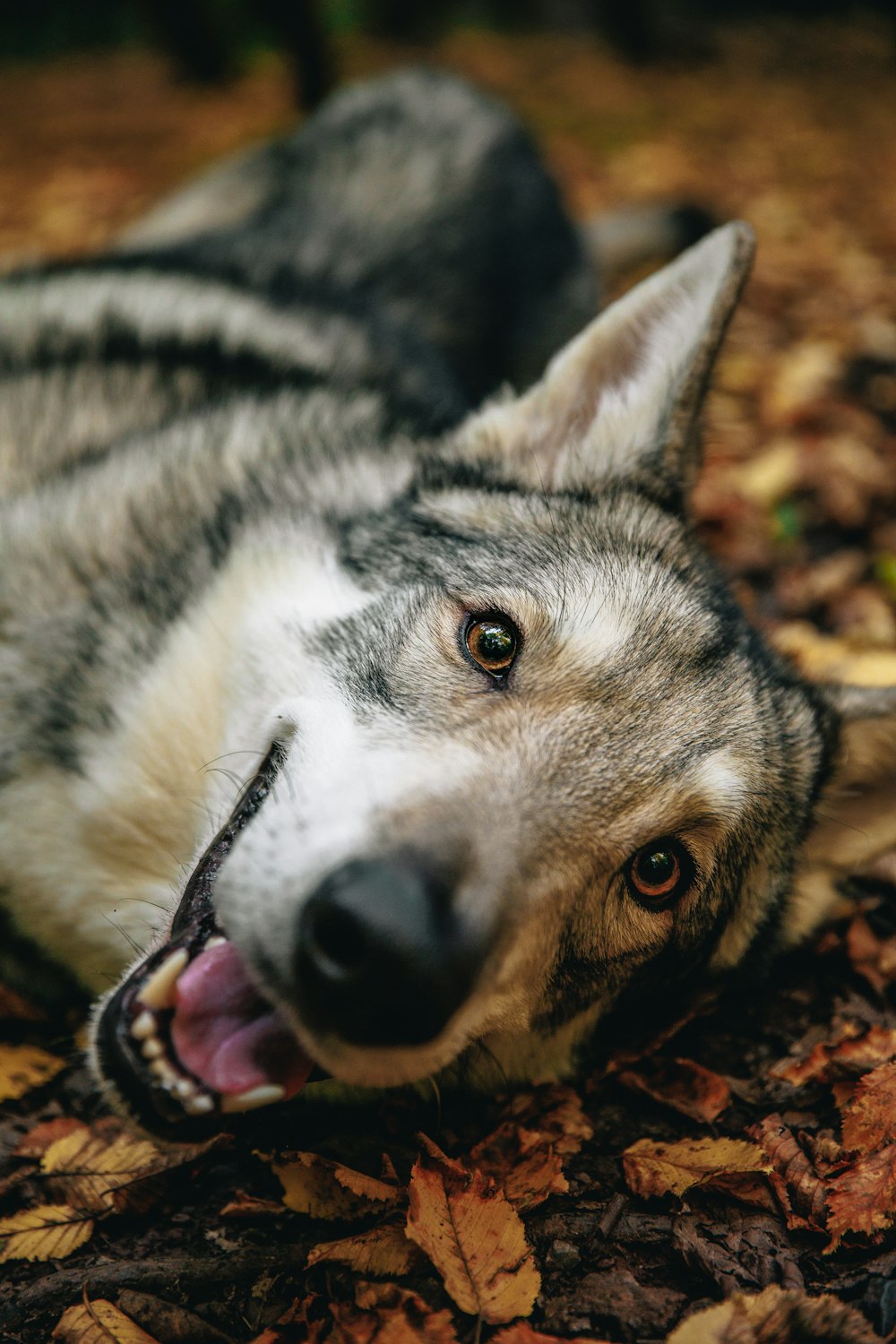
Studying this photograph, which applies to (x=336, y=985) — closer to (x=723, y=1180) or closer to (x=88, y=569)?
(x=723, y=1180)

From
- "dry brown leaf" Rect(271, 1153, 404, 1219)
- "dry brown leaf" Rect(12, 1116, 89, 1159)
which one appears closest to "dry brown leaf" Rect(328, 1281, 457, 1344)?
"dry brown leaf" Rect(271, 1153, 404, 1219)

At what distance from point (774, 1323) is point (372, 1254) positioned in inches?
32.0

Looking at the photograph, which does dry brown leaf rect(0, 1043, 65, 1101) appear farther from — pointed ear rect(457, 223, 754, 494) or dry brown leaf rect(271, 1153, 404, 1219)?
pointed ear rect(457, 223, 754, 494)

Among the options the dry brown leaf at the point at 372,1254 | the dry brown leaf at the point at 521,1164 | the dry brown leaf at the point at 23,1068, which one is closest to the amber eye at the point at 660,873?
the dry brown leaf at the point at 521,1164

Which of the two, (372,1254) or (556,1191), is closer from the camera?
(372,1254)

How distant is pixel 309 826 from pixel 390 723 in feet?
1.04

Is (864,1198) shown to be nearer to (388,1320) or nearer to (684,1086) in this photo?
(684,1086)

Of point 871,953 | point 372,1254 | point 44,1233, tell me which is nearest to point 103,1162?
point 44,1233

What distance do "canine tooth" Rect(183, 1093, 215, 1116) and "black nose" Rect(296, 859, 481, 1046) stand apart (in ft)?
1.06

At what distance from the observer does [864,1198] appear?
2.07 m

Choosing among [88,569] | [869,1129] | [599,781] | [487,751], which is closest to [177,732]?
[88,569]

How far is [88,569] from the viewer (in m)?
2.61

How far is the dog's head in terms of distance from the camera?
164 centimetres

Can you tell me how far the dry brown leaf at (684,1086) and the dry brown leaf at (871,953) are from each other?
0.57m
